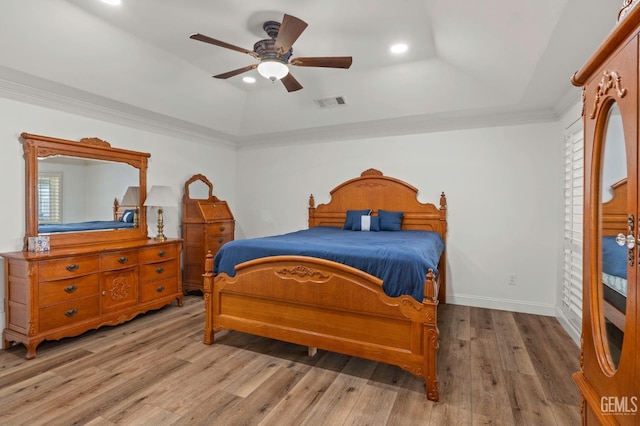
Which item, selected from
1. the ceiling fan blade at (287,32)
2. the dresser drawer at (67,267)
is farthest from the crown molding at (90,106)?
the ceiling fan blade at (287,32)

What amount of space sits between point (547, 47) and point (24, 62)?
4136mm

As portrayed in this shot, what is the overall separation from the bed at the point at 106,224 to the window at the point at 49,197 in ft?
0.23

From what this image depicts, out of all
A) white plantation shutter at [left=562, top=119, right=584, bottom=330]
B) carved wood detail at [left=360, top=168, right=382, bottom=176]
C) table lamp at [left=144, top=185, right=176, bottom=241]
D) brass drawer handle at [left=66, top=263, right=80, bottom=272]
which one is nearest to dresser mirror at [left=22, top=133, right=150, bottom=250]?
table lamp at [left=144, top=185, right=176, bottom=241]

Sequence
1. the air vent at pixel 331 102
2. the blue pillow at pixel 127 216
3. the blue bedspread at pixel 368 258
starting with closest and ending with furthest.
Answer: the blue bedspread at pixel 368 258 < the blue pillow at pixel 127 216 < the air vent at pixel 331 102

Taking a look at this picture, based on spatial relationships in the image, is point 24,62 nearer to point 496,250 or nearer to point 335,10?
point 335,10

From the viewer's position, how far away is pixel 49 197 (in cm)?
321

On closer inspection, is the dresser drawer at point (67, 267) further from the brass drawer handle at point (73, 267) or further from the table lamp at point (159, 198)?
the table lamp at point (159, 198)

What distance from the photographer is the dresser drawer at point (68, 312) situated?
277 centimetres

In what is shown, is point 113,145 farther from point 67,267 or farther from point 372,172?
point 372,172

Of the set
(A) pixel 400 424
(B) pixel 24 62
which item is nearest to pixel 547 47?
Answer: (A) pixel 400 424

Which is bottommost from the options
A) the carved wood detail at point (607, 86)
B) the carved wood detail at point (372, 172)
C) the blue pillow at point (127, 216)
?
the blue pillow at point (127, 216)

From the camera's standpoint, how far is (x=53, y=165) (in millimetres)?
3240

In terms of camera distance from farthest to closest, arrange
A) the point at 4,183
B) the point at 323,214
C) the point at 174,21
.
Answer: the point at 323,214 < the point at 4,183 < the point at 174,21

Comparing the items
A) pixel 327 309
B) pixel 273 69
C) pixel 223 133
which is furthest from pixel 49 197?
pixel 327 309
